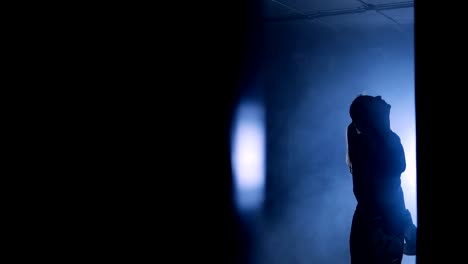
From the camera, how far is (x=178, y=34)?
9.80ft

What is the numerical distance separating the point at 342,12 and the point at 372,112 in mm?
1891

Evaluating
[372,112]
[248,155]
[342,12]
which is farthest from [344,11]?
[372,112]

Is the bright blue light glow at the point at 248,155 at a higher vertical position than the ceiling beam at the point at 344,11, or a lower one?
lower

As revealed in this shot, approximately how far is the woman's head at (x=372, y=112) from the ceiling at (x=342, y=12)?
1.47 meters

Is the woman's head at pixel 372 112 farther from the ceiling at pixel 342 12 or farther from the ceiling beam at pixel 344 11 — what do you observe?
the ceiling beam at pixel 344 11

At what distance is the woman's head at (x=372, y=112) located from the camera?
2438mm

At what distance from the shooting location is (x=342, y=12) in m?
4.07

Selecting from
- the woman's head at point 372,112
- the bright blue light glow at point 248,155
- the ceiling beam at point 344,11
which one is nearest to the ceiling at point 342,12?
the ceiling beam at point 344,11

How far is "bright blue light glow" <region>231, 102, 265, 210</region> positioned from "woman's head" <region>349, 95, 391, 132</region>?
1501 mm

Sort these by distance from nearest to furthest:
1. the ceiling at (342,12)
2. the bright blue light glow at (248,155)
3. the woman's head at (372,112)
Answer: the woman's head at (372,112) → the ceiling at (342,12) → the bright blue light glow at (248,155)

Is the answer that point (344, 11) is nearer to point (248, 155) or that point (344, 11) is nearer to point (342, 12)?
point (342, 12)

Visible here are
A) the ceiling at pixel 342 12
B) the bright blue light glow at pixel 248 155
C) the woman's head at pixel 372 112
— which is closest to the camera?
the woman's head at pixel 372 112

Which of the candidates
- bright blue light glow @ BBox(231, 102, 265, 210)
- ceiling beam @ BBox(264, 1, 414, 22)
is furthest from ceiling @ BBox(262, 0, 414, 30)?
bright blue light glow @ BBox(231, 102, 265, 210)

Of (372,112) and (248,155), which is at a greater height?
(372,112)
